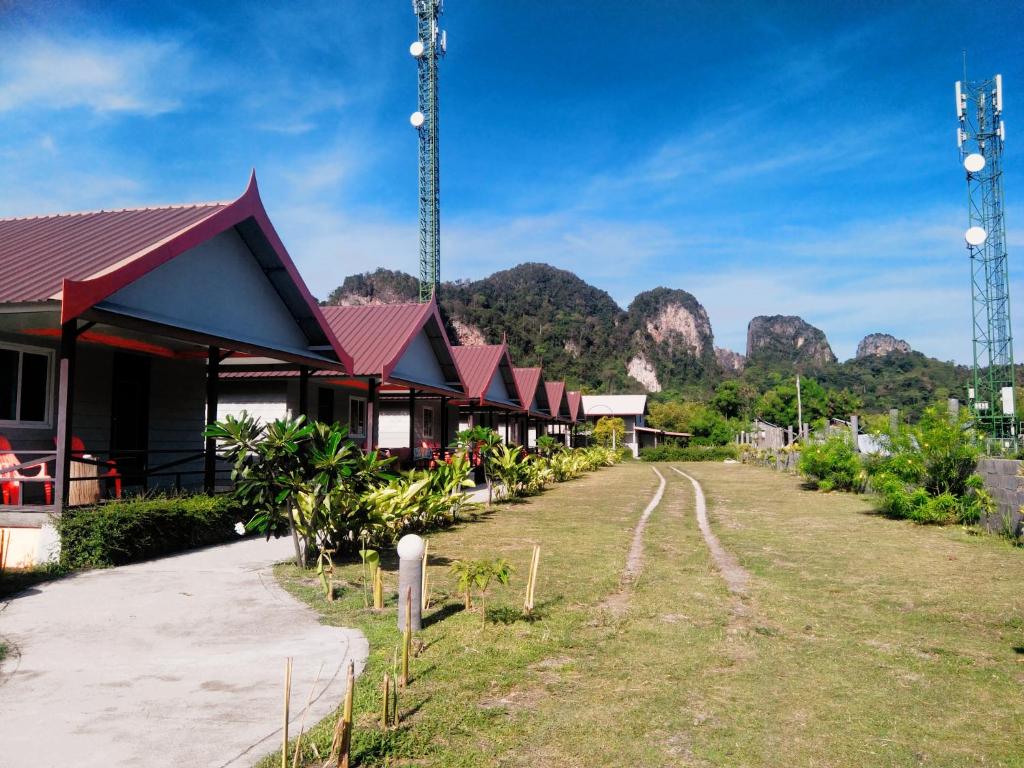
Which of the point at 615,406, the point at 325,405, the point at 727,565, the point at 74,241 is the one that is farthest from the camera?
the point at 615,406

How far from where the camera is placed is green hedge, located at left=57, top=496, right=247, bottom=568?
314 inches

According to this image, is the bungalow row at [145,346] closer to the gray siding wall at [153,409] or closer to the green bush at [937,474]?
the gray siding wall at [153,409]

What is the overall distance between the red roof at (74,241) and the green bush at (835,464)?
670 inches

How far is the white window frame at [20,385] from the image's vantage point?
10289 millimetres

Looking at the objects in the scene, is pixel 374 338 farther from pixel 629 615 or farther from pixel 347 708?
pixel 347 708

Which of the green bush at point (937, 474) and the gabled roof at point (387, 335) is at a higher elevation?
Answer: the gabled roof at point (387, 335)

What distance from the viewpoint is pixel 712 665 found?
5.14m

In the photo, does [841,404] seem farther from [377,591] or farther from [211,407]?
[377,591]

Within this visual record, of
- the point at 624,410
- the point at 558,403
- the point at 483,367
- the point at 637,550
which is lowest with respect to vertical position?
the point at 637,550

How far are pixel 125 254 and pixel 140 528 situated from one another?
3399 mm

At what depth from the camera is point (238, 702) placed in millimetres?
4301

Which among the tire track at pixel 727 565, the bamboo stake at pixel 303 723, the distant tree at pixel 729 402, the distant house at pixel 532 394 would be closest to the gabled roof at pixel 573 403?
the distant house at pixel 532 394

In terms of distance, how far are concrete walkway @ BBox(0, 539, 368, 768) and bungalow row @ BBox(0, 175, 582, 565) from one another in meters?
1.99

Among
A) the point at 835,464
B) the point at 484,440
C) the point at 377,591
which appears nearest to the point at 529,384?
the point at 835,464
